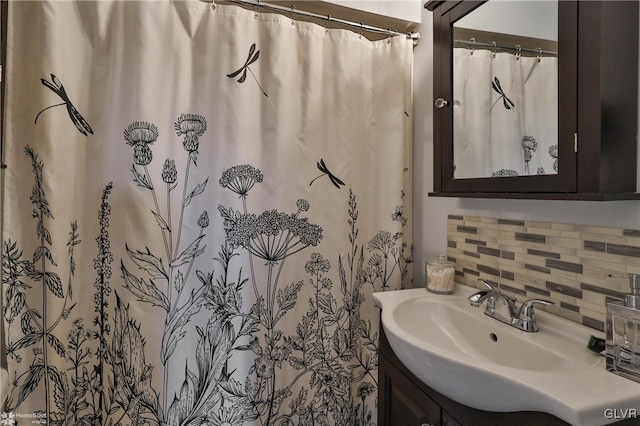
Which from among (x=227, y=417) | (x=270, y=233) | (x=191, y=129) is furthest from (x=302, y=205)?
(x=227, y=417)

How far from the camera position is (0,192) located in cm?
96

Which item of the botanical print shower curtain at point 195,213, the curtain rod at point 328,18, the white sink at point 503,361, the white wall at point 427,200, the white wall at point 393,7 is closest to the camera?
the white sink at point 503,361

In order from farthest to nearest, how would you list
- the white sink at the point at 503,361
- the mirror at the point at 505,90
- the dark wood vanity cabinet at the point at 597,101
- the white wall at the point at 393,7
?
the white wall at the point at 393,7
the mirror at the point at 505,90
the dark wood vanity cabinet at the point at 597,101
the white sink at the point at 503,361

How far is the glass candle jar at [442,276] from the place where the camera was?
1.16 m

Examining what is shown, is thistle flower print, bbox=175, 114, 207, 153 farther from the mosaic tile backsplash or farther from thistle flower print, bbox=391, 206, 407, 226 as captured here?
the mosaic tile backsplash

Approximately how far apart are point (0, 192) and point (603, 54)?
66.0 inches

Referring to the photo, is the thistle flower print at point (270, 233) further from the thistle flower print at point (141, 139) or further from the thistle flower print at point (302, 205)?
the thistle flower print at point (141, 139)

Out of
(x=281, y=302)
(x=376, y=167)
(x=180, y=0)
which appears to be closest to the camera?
(x=180, y=0)

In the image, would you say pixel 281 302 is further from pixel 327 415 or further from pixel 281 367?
pixel 327 415

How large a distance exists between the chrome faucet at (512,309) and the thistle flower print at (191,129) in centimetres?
107

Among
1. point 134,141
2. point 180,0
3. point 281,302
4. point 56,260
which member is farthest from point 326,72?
point 56,260

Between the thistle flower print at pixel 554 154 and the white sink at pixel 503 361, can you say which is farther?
the thistle flower print at pixel 554 154

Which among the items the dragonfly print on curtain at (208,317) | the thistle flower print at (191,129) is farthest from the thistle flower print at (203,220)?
the thistle flower print at (191,129)

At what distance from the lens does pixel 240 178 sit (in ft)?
3.82
